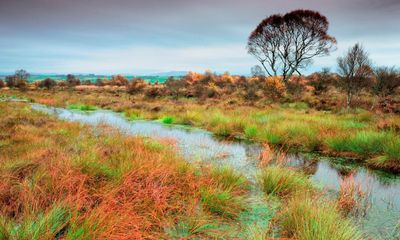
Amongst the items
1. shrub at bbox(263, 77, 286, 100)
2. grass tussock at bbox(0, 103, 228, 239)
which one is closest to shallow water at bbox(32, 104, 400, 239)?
grass tussock at bbox(0, 103, 228, 239)

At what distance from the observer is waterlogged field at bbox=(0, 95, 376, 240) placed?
314 centimetres

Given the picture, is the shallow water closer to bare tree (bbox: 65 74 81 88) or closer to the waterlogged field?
the waterlogged field

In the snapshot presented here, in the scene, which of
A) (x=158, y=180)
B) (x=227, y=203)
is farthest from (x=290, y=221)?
(x=158, y=180)

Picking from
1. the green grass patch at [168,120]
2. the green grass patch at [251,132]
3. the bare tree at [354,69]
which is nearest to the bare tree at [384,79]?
the bare tree at [354,69]

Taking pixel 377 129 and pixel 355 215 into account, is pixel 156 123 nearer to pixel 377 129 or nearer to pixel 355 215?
pixel 377 129

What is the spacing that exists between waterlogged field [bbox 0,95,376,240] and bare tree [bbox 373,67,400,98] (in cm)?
1810

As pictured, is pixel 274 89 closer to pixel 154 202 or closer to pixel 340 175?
pixel 340 175

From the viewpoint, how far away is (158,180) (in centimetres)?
459

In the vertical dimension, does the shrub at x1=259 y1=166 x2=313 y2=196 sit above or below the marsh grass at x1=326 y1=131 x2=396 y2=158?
below

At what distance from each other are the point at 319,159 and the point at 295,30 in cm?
2167

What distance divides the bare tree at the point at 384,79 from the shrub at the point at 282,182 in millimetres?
17993

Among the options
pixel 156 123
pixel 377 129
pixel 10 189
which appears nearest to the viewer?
pixel 10 189

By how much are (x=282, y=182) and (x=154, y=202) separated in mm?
2406

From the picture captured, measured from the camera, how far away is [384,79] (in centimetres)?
2003
